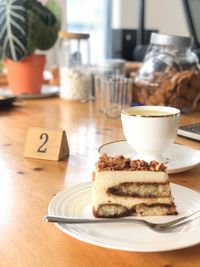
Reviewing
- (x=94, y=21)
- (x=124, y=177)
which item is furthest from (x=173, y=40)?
(x=94, y=21)

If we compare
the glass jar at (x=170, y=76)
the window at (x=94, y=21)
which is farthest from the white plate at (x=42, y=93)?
the window at (x=94, y=21)

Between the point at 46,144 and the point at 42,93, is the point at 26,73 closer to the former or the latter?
the point at 42,93

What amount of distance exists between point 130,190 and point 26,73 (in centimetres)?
114

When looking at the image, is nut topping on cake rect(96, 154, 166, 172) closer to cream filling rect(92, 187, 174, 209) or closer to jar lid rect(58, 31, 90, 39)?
cream filling rect(92, 187, 174, 209)

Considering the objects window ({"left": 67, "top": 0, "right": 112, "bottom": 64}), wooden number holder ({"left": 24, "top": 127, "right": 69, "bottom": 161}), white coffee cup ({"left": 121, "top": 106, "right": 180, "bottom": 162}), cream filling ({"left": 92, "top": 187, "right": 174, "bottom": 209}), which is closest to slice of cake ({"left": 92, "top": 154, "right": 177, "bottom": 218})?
cream filling ({"left": 92, "top": 187, "right": 174, "bottom": 209})

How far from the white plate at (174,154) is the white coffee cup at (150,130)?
33mm

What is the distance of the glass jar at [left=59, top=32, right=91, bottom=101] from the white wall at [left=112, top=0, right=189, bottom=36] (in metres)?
2.27

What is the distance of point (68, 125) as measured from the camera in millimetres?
1254

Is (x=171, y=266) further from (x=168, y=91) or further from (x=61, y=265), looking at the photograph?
(x=168, y=91)

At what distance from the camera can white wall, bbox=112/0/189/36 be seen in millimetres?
3891

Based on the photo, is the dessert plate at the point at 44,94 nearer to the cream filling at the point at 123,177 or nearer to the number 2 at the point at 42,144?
the number 2 at the point at 42,144

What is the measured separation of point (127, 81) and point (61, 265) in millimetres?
966

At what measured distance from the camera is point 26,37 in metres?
1.61

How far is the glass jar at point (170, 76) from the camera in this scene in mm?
1333
